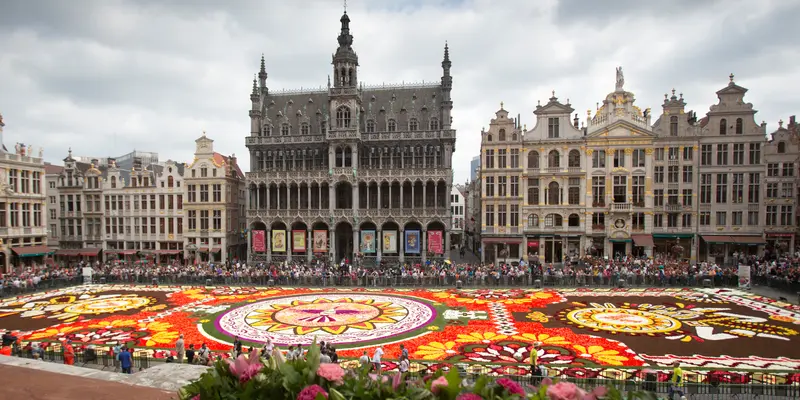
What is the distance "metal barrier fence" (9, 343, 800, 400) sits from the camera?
1382cm

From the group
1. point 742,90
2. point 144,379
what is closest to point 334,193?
point 742,90

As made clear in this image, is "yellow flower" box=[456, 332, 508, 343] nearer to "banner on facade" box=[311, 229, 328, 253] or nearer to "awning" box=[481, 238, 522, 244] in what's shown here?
"awning" box=[481, 238, 522, 244]

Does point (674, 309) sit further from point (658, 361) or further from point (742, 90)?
point (742, 90)

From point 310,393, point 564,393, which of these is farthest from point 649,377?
point 310,393

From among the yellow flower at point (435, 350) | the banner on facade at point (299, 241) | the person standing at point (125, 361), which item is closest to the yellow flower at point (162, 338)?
the person standing at point (125, 361)

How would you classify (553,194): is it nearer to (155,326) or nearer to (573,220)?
(573,220)

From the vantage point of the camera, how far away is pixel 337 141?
2042 inches

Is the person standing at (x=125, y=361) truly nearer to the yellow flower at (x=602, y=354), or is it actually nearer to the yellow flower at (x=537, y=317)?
the yellow flower at (x=602, y=354)

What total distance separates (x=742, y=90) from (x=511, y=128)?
22.2m

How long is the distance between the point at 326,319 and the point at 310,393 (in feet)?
74.1

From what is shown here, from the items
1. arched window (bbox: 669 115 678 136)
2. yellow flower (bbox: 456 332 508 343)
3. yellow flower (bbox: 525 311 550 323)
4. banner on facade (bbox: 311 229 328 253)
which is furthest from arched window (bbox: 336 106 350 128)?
yellow flower (bbox: 456 332 508 343)

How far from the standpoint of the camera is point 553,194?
48906 mm

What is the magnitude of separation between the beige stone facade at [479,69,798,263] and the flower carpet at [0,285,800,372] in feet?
50.0

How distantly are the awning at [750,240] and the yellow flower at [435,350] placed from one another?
130 feet
